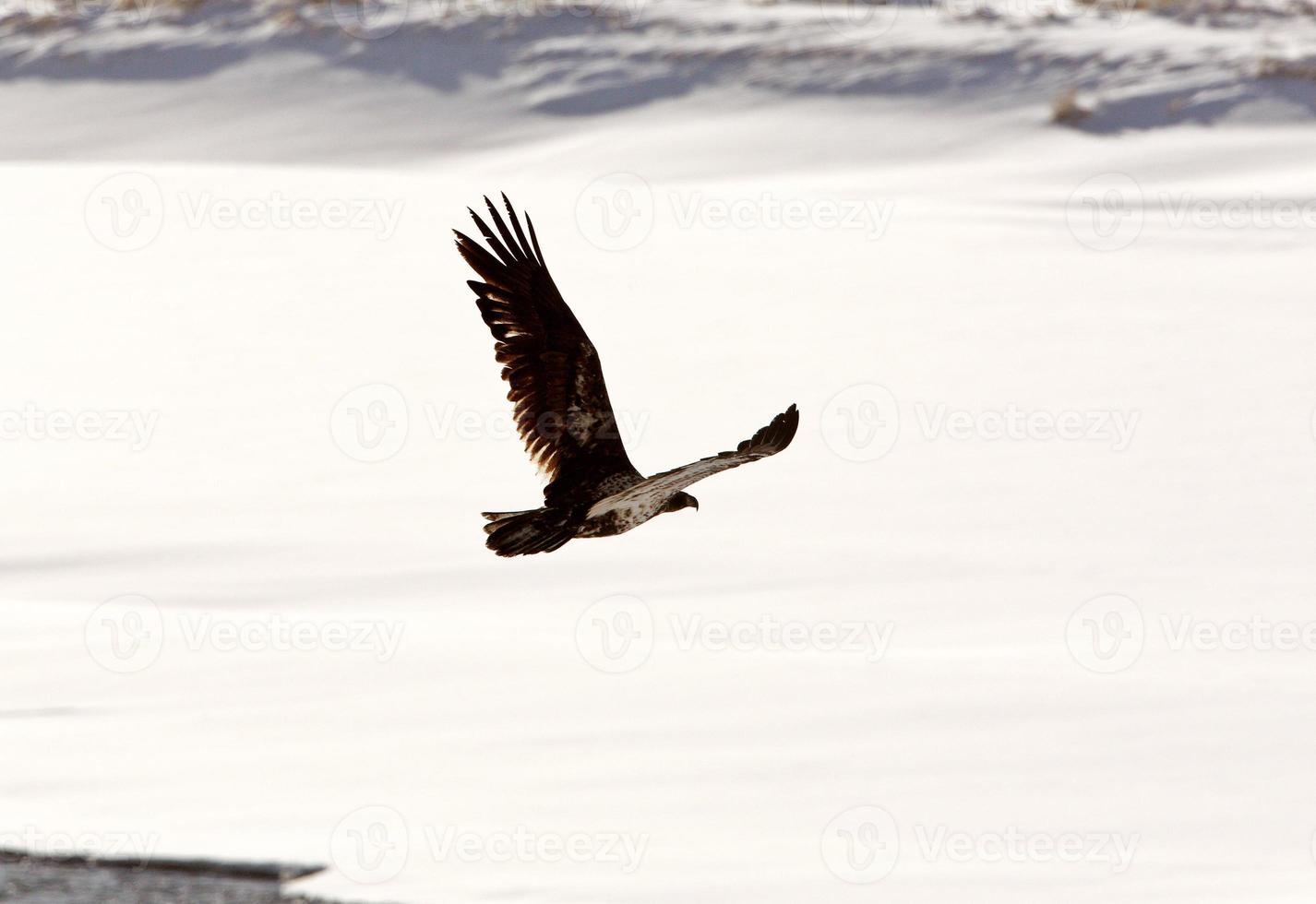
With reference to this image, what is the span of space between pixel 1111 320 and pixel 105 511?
8.50 m

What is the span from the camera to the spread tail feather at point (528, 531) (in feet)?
16.0

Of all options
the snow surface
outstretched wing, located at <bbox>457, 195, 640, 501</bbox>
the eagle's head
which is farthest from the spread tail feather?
the snow surface

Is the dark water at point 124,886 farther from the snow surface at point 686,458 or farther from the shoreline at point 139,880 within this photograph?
the snow surface at point 686,458

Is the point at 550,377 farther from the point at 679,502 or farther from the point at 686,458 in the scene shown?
the point at 686,458

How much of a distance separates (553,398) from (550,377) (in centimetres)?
5

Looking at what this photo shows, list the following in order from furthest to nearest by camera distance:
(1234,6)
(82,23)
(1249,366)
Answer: (82,23) < (1234,6) < (1249,366)

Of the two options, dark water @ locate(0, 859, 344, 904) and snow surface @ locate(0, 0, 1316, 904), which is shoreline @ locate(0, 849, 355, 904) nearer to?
dark water @ locate(0, 859, 344, 904)

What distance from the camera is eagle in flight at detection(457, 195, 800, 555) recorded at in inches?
197

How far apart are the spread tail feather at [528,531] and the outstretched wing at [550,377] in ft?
0.52

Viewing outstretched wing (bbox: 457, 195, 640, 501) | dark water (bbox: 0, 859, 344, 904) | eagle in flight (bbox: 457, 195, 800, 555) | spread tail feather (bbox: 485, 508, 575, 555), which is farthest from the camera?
dark water (bbox: 0, 859, 344, 904)

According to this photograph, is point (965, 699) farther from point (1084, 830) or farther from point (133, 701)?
point (133, 701)

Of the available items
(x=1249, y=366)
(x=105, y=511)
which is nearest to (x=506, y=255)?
(x=105, y=511)

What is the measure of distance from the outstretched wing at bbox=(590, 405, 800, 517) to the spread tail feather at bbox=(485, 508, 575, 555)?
0.31 feet

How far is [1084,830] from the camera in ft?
34.6
